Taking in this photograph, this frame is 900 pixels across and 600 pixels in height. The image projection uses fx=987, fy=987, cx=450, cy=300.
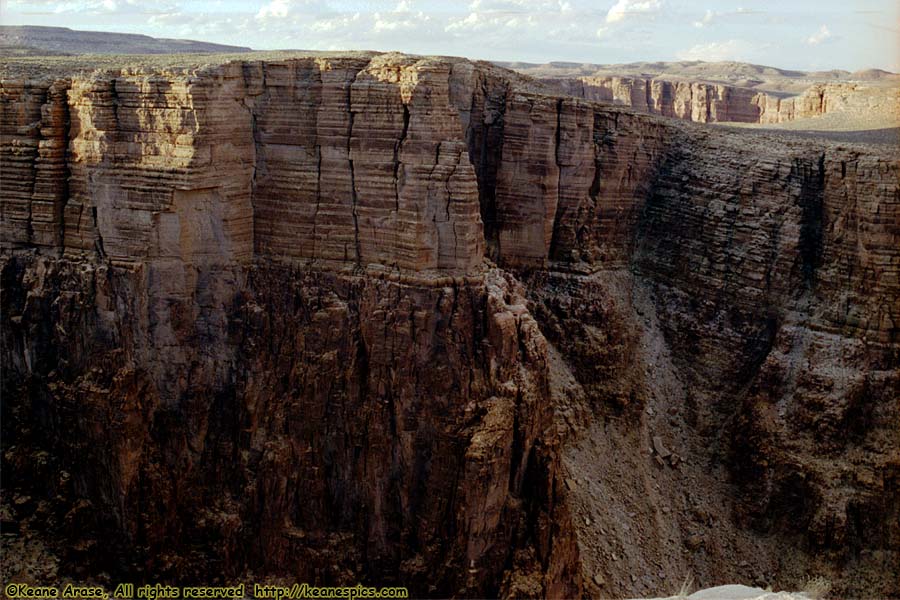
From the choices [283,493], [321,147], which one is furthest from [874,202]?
[283,493]

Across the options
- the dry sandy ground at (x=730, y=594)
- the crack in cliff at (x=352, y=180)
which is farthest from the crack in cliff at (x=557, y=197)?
the dry sandy ground at (x=730, y=594)

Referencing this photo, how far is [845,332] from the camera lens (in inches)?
1193

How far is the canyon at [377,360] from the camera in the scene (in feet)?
85.2

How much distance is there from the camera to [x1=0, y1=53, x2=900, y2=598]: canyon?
25969 mm

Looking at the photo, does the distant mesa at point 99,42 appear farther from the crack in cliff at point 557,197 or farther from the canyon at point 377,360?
the crack in cliff at point 557,197

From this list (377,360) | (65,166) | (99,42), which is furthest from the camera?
(99,42)

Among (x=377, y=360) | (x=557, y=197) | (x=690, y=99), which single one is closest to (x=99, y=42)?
(x=690, y=99)

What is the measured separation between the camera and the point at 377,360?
26344 mm

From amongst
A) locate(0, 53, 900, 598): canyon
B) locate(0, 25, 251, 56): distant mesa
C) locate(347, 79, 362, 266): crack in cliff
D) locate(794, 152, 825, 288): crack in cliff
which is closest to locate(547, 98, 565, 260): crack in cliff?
locate(0, 53, 900, 598): canyon

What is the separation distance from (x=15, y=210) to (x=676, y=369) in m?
21.5

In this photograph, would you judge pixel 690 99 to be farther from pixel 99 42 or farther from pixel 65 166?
pixel 65 166

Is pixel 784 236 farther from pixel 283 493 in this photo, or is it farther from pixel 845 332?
pixel 283 493

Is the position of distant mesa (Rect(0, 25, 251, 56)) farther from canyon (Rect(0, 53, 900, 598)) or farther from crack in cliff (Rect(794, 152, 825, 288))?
crack in cliff (Rect(794, 152, 825, 288))

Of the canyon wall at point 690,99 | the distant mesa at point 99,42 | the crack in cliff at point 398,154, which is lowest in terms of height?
the crack in cliff at point 398,154
